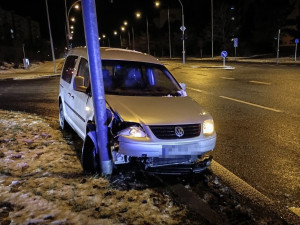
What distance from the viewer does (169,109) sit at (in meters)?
4.23

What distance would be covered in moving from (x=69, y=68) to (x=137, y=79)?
1804mm

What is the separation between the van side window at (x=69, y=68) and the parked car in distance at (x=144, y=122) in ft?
1.94

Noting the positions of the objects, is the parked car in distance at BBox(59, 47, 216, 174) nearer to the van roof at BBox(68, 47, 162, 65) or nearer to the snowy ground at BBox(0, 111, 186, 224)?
the van roof at BBox(68, 47, 162, 65)

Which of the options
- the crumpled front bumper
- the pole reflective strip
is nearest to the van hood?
the pole reflective strip

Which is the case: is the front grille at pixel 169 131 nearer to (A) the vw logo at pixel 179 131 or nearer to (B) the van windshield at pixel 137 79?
(A) the vw logo at pixel 179 131

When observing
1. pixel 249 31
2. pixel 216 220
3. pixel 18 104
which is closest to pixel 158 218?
pixel 216 220

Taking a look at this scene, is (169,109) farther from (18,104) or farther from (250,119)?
(18,104)

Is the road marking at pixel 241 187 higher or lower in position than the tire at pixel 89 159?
lower

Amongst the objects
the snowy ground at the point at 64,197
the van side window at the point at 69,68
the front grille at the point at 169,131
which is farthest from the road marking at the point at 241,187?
the van side window at the point at 69,68

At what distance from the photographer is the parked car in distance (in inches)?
151

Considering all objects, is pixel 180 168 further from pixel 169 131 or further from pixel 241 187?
pixel 241 187

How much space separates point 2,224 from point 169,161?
2.02 meters

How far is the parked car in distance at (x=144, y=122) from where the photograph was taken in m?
3.84

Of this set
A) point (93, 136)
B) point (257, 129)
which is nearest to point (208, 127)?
point (93, 136)
